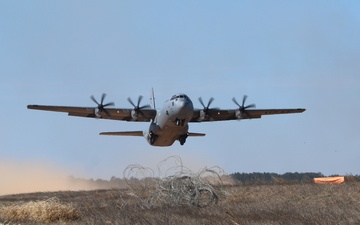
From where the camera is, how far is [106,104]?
50.7 m

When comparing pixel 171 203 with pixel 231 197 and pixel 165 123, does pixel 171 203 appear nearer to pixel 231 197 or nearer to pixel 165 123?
pixel 231 197

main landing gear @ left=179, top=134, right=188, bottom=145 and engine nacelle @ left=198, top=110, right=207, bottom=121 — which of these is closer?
main landing gear @ left=179, top=134, right=188, bottom=145

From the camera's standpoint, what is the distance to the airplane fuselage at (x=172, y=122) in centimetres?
4531

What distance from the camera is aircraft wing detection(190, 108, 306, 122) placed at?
52.2 m

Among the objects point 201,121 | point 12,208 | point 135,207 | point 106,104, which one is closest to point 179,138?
point 201,121

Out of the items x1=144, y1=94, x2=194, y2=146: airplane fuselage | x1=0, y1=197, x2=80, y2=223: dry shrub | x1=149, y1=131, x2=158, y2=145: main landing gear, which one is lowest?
x1=0, y1=197, x2=80, y2=223: dry shrub

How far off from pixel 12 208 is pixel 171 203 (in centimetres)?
619

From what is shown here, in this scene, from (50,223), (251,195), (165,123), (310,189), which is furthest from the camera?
(165,123)

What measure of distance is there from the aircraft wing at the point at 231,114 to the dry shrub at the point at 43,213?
32028 millimetres

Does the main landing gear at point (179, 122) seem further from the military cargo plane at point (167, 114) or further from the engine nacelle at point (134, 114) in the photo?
the engine nacelle at point (134, 114)

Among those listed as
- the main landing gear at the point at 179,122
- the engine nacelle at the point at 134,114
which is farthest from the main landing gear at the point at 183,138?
the engine nacelle at the point at 134,114

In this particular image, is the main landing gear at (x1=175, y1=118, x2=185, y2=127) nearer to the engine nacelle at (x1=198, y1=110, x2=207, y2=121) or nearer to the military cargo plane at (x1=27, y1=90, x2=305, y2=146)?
the military cargo plane at (x1=27, y1=90, x2=305, y2=146)

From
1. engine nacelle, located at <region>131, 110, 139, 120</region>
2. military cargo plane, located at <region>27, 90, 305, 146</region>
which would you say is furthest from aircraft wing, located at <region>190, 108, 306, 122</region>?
engine nacelle, located at <region>131, 110, 139, 120</region>

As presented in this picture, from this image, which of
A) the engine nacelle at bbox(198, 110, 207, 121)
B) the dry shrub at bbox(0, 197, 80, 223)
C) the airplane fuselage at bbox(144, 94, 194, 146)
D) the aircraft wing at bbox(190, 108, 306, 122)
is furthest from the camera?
the aircraft wing at bbox(190, 108, 306, 122)
